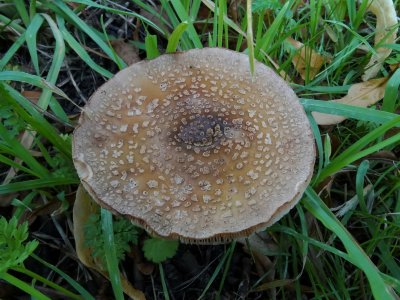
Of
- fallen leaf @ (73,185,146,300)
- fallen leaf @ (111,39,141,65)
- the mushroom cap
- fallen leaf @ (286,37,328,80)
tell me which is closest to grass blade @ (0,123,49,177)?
fallen leaf @ (73,185,146,300)

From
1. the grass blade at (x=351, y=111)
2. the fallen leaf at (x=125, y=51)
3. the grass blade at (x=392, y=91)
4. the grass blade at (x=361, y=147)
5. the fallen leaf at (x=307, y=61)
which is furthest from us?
the fallen leaf at (x=125, y=51)

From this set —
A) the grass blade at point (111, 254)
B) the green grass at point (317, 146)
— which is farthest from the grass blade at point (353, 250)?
the grass blade at point (111, 254)

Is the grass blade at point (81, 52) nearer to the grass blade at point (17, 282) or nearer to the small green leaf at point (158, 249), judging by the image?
the small green leaf at point (158, 249)

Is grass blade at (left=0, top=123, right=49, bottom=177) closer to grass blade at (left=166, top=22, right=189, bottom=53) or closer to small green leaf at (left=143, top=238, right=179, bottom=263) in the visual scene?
small green leaf at (left=143, top=238, right=179, bottom=263)

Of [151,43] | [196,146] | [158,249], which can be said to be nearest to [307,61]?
[151,43]

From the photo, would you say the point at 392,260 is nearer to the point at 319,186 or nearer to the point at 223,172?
the point at 319,186

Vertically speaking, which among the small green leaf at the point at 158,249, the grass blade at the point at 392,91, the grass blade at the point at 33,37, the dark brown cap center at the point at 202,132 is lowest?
the small green leaf at the point at 158,249

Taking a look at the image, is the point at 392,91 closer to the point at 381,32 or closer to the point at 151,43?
the point at 381,32

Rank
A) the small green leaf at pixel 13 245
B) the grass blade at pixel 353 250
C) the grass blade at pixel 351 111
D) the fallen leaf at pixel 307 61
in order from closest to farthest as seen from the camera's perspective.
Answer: the small green leaf at pixel 13 245, the grass blade at pixel 353 250, the grass blade at pixel 351 111, the fallen leaf at pixel 307 61
